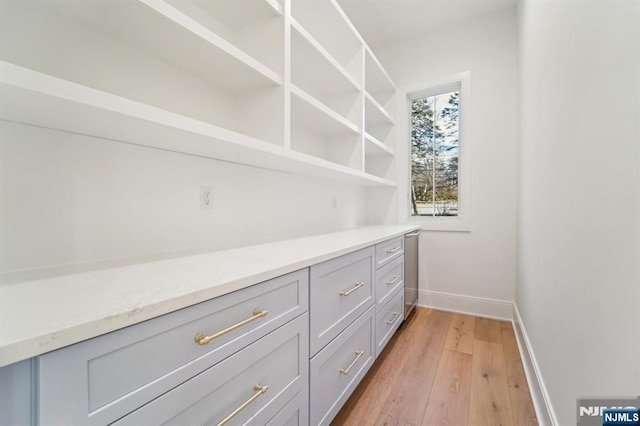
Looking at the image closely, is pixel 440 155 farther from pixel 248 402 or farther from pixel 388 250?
pixel 248 402

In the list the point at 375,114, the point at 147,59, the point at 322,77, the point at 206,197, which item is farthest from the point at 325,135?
the point at 147,59

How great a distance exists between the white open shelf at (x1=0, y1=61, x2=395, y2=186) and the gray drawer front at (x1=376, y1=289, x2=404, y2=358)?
4.15ft

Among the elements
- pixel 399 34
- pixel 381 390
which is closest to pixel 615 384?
pixel 381 390

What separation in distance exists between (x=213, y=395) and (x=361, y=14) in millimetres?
3066

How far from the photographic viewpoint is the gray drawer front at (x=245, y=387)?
1.93 feet

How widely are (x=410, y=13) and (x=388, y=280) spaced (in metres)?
2.51

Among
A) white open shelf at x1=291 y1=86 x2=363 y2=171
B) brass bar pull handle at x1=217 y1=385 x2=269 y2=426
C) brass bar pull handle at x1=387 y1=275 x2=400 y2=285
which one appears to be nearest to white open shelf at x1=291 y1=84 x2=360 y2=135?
white open shelf at x1=291 y1=86 x2=363 y2=171

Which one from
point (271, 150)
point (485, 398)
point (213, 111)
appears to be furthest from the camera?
point (485, 398)

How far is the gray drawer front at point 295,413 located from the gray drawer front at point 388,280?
0.80 meters

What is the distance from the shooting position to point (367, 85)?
2852 millimetres

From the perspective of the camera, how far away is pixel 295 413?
3.15 feet

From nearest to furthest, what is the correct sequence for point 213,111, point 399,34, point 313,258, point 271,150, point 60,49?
point 60,49 < point 313,258 < point 271,150 < point 213,111 < point 399,34

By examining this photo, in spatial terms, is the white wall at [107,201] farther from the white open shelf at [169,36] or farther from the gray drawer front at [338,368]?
the gray drawer front at [338,368]

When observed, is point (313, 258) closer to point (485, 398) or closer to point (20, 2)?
point (20, 2)
